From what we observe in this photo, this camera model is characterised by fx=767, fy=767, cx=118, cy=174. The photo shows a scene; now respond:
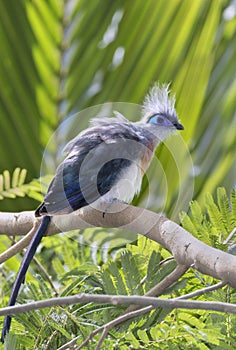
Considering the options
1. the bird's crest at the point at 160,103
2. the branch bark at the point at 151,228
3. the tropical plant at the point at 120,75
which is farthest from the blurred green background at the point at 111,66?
the branch bark at the point at 151,228

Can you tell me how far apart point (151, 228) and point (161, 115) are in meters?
0.65

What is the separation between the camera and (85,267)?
4.05 feet

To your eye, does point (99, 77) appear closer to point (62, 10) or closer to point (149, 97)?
point (62, 10)

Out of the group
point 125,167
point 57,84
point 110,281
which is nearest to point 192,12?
point 57,84

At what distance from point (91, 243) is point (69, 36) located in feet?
2.35

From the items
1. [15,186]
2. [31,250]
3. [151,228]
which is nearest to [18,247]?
[31,250]

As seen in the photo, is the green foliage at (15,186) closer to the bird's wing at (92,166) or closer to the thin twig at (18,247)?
the bird's wing at (92,166)

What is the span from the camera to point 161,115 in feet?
5.73

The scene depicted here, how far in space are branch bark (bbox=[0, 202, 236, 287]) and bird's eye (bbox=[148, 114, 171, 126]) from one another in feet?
1.36

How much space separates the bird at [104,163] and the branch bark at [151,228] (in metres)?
0.03

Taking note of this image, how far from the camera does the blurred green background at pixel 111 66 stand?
2.02 m

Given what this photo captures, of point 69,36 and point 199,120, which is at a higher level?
point 69,36

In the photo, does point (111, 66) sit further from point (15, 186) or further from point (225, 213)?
point (225, 213)

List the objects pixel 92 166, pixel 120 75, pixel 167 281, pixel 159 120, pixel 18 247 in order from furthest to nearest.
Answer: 1. pixel 120 75
2. pixel 159 120
3. pixel 92 166
4. pixel 18 247
5. pixel 167 281
